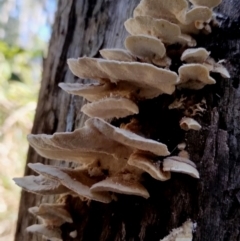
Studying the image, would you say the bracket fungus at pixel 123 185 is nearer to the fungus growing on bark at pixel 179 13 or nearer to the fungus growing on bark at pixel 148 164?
the fungus growing on bark at pixel 148 164

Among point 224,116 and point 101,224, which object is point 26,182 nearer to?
point 101,224

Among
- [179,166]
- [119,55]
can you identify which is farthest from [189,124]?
[119,55]

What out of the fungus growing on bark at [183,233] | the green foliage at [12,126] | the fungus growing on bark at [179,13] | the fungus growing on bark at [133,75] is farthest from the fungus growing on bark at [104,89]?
the green foliage at [12,126]

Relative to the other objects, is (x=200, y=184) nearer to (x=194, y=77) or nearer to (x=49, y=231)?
(x=194, y=77)

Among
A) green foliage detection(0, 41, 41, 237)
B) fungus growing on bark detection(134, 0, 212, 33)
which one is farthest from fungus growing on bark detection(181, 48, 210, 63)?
green foliage detection(0, 41, 41, 237)

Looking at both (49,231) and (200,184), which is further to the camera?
(49,231)

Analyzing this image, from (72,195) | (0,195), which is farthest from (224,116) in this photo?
(0,195)
